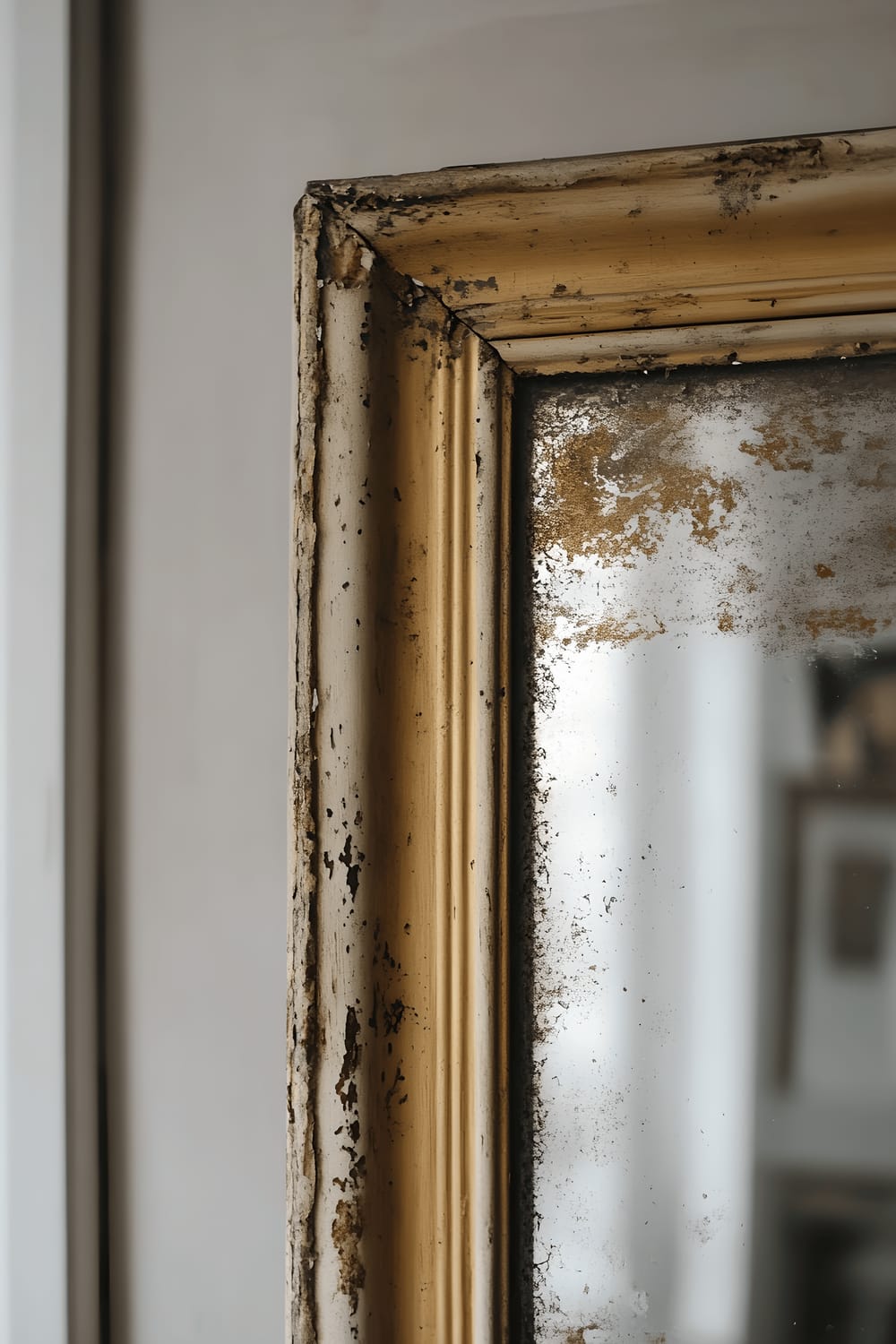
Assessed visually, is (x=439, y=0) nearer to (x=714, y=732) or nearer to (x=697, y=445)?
(x=697, y=445)

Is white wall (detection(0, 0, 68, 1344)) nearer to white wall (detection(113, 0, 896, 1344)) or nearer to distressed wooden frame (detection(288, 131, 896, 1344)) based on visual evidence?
white wall (detection(113, 0, 896, 1344))

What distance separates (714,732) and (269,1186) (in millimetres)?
360

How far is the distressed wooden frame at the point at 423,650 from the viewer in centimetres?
47

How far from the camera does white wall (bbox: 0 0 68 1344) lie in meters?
0.53

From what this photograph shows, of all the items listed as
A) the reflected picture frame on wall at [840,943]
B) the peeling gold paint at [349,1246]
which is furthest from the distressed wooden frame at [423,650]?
the reflected picture frame on wall at [840,943]

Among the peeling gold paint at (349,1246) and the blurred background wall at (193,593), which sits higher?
the blurred background wall at (193,593)

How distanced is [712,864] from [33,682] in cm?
40

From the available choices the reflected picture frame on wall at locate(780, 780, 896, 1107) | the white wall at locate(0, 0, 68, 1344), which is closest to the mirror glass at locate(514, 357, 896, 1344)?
the reflected picture frame on wall at locate(780, 780, 896, 1107)

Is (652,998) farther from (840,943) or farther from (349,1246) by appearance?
(349,1246)

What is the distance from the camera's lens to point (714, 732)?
0.48 meters

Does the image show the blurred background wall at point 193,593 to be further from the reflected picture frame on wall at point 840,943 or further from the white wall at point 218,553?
the reflected picture frame on wall at point 840,943

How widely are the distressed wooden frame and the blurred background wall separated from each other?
0.16 ft

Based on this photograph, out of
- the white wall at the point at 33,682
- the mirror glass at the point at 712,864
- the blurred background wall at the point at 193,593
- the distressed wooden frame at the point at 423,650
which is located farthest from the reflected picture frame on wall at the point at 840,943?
the white wall at the point at 33,682

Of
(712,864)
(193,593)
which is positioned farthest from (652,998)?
(193,593)
